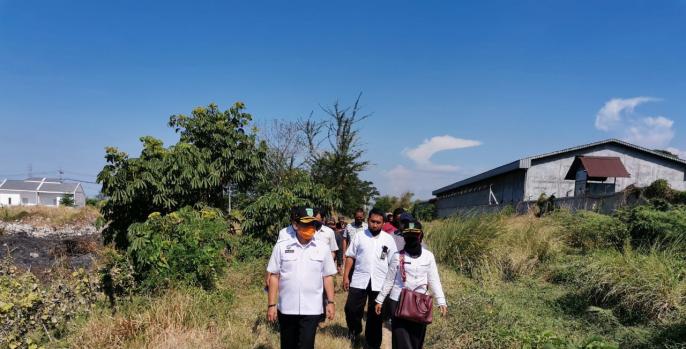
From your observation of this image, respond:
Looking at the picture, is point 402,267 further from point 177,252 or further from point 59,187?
point 59,187

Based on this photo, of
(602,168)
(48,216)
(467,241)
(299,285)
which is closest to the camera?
(299,285)

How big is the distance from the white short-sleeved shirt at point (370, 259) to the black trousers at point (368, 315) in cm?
9

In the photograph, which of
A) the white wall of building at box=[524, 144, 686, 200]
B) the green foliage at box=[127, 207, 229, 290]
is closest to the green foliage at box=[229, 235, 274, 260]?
the green foliage at box=[127, 207, 229, 290]

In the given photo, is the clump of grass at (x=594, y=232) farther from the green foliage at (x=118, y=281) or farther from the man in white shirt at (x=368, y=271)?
the green foliage at (x=118, y=281)

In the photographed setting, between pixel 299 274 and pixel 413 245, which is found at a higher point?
pixel 413 245

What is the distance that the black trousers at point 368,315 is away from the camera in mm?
5338

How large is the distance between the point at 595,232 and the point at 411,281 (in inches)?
249

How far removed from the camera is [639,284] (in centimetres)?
598

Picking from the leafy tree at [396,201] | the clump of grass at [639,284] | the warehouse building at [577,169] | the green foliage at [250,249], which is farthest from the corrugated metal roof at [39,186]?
the clump of grass at [639,284]

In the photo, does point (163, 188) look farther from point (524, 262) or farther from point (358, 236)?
point (524, 262)

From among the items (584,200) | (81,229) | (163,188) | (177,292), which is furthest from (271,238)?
(81,229)

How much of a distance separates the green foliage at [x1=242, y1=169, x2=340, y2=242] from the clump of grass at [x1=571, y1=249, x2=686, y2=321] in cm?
580

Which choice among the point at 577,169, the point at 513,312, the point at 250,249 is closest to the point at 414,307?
the point at 513,312

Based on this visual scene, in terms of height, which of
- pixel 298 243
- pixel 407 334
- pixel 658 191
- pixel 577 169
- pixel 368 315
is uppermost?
pixel 577 169
